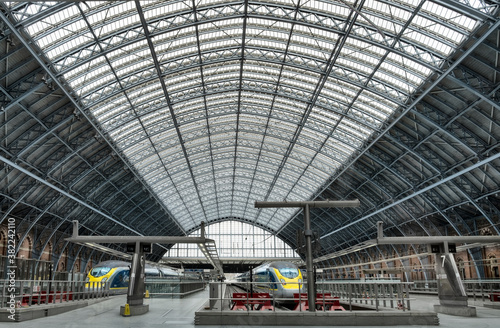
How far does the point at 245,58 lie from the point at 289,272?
18.1 metres

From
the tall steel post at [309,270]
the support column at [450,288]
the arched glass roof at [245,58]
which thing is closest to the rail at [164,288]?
the arched glass roof at [245,58]

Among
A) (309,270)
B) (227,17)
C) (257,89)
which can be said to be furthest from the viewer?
(257,89)

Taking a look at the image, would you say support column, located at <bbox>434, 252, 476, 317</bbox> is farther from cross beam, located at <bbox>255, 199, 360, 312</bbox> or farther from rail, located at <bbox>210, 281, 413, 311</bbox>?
cross beam, located at <bbox>255, 199, 360, 312</bbox>

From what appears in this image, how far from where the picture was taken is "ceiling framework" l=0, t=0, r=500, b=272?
83.3 ft

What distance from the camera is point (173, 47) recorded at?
31.5 m

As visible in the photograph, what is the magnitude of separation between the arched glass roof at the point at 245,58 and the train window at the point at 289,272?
47.2ft

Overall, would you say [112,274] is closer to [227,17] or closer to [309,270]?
[227,17]

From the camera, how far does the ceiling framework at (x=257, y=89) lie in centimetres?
2539

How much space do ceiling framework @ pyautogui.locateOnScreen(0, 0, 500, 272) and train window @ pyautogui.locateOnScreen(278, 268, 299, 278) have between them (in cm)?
1405

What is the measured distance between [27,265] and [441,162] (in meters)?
33.2

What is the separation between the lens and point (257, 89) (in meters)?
38.9

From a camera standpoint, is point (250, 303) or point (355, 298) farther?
point (355, 298)

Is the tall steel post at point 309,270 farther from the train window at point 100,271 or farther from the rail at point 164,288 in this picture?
the train window at point 100,271

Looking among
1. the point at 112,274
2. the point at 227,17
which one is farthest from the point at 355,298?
the point at 112,274
